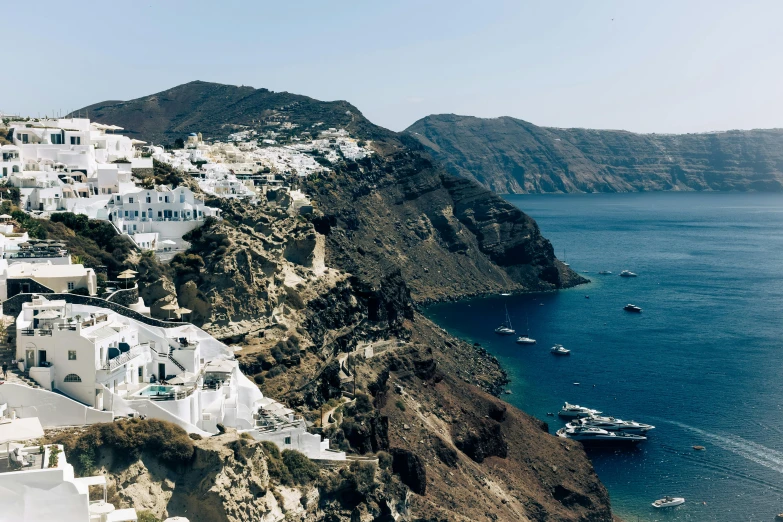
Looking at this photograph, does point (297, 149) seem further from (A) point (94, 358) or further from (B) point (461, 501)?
(A) point (94, 358)

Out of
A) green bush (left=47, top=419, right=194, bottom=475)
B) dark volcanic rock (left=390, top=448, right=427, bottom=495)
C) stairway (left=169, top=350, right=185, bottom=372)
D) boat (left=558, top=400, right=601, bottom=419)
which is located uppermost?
stairway (left=169, top=350, right=185, bottom=372)

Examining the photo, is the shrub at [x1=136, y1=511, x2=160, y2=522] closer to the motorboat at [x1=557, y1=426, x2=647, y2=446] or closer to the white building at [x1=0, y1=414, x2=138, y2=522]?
the white building at [x1=0, y1=414, x2=138, y2=522]

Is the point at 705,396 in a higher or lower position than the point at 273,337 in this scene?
lower

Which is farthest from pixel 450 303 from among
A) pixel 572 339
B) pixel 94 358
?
pixel 94 358

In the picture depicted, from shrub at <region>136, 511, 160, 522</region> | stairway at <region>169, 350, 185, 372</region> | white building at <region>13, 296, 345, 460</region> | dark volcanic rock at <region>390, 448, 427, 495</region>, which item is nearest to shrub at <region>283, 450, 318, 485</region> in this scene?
white building at <region>13, 296, 345, 460</region>

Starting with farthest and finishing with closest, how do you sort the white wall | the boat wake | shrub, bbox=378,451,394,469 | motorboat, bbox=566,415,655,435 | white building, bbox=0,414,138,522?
1. motorboat, bbox=566,415,655,435
2. the boat wake
3. shrub, bbox=378,451,394,469
4. the white wall
5. white building, bbox=0,414,138,522

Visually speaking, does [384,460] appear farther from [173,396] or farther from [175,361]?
[173,396]

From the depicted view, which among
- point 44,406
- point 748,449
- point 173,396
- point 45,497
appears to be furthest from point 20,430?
point 748,449
